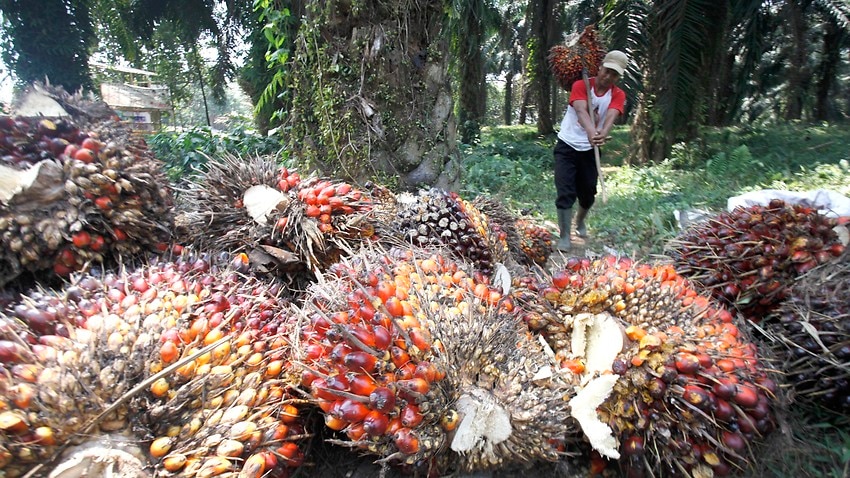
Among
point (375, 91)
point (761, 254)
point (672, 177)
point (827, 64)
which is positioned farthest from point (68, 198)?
point (827, 64)

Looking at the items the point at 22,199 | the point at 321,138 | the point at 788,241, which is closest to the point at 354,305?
the point at 22,199

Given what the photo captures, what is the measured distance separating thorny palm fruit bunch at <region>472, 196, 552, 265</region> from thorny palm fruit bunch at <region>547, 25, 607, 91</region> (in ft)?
5.75

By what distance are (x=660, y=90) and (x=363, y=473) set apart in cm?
830

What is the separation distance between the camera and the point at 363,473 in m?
1.48

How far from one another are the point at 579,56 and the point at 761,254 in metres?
2.66

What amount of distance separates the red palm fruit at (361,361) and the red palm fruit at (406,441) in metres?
0.17

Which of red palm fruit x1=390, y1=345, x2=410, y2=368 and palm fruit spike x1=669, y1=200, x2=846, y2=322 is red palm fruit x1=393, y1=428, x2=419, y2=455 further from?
palm fruit spike x1=669, y1=200, x2=846, y2=322

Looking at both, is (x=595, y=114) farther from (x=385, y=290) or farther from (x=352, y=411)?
(x=352, y=411)

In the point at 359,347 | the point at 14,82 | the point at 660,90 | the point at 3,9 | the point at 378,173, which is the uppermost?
the point at 3,9

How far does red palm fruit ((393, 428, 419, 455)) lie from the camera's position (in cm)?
117

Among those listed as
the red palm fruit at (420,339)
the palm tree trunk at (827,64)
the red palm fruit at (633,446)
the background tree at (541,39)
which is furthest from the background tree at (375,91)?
the palm tree trunk at (827,64)

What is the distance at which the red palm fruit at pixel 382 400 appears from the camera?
3.88ft

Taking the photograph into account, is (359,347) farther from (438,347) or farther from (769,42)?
(769,42)

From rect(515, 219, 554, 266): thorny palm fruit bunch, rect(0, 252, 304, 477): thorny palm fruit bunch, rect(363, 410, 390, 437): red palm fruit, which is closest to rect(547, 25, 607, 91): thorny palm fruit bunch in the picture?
rect(515, 219, 554, 266): thorny palm fruit bunch
